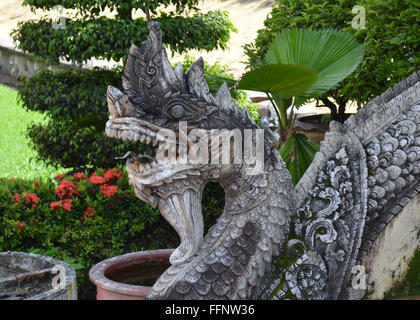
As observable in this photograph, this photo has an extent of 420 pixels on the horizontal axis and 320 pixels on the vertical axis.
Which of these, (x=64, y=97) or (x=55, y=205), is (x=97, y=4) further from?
(x=55, y=205)

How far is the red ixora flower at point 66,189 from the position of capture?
11.4 ft

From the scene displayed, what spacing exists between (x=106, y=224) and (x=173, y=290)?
176cm

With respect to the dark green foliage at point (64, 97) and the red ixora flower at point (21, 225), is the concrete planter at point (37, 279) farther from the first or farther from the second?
the dark green foliage at point (64, 97)

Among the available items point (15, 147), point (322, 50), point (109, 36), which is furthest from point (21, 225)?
point (15, 147)

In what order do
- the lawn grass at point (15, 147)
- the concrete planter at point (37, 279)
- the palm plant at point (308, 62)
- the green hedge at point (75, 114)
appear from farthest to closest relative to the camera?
1. the lawn grass at point (15, 147)
2. the green hedge at point (75, 114)
3. the palm plant at point (308, 62)
4. the concrete planter at point (37, 279)

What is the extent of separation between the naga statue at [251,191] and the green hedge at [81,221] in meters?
1.68

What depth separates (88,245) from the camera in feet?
11.2

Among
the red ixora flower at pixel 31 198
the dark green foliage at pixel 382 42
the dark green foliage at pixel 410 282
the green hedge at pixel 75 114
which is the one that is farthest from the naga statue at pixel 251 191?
the green hedge at pixel 75 114

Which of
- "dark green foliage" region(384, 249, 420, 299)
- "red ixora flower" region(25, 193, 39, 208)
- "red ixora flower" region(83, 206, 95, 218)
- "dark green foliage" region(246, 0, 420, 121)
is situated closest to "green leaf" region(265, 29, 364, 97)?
"dark green foliage" region(246, 0, 420, 121)

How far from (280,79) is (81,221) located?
1608 millimetres

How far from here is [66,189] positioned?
351 centimetres

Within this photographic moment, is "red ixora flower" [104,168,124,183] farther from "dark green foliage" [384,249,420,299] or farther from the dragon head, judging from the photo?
"dark green foliage" [384,249,420,299]
